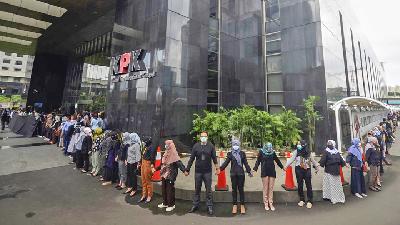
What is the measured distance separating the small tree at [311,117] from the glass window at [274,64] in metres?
3.48

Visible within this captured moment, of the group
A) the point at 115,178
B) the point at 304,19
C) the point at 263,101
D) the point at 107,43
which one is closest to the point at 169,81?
the point at 115,178

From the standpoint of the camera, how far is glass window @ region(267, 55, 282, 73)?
16.0m

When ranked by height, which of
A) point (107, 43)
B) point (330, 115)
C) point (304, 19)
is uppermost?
point (107, 43)

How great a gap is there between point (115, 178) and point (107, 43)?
21.9 metres

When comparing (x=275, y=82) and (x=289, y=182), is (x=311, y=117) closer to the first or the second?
(x=275, y=82)

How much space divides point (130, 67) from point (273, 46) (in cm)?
1014

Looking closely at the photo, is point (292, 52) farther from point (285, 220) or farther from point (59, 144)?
point (59, 144)

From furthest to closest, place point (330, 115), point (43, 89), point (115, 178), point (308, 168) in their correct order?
point (43, 89)
point (330, 115)
point (115, 178)
point (308, 168)

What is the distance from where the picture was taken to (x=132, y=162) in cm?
725

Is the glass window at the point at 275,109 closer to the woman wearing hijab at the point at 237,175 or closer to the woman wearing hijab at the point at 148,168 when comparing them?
the woman wearing hijab at the point at 237,175

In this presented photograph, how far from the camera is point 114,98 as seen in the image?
598 inches

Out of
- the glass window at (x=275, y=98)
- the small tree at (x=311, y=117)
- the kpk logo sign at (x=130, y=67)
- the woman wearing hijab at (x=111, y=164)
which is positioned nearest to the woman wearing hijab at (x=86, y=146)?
the woman wearing hijab at (x=111, y=164)

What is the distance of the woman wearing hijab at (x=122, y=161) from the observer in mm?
7640

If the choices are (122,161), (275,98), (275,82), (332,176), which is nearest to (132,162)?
(122,161)
